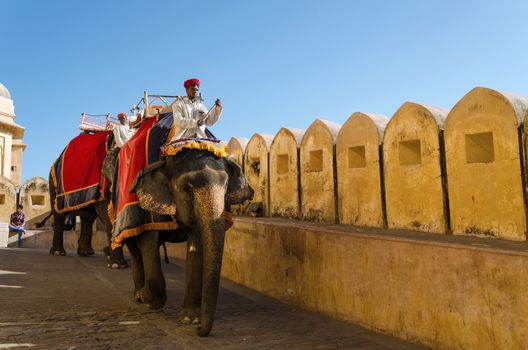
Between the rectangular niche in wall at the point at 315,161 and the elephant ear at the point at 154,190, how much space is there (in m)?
3.96

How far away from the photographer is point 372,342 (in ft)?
12.2

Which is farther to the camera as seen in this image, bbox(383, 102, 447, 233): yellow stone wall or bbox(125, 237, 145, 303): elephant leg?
bbox(383, 102, 447, 233): yellow stone wall

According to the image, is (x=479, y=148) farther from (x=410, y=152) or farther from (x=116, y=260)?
(x=116, y=260)

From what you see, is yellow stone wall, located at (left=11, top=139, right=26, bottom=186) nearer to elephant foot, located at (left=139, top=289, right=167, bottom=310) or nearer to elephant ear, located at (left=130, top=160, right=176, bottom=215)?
elephant foot, located at (left=139, top=289, right=167, bottom=310)

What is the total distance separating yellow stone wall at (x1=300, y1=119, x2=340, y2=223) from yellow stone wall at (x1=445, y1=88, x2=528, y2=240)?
7.18 feet

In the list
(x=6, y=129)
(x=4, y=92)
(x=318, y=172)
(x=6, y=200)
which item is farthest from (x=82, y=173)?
(x=4, y=92)

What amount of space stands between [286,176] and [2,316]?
17.9 feet

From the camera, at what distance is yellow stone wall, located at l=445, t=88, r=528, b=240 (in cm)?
486

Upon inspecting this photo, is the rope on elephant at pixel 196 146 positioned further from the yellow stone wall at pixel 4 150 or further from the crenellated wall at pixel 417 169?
the yellow stone wall at pixel 4 150

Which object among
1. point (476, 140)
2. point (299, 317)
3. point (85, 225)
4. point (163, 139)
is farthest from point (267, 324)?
point (85, 225)

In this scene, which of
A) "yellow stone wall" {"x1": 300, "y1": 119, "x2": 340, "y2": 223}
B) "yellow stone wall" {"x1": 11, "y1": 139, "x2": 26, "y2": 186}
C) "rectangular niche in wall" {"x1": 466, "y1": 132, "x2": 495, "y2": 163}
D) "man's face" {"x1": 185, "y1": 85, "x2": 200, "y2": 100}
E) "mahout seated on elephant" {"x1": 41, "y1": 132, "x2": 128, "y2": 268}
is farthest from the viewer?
"yellow stone wall" {"x1": 11, "y1": 139, "x2": 26, "y2": 186}

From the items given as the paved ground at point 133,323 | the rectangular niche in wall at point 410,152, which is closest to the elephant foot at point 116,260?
the paved ground at point 133,323

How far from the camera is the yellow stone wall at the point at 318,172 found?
Result: 24.3 feet

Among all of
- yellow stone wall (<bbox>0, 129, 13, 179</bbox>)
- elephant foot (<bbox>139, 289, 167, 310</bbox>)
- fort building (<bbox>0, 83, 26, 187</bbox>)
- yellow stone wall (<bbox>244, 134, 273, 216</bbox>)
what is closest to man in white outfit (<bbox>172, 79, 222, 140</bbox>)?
elephant foot (<bbox>139, 289, 167, 310</bbox>)
